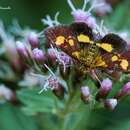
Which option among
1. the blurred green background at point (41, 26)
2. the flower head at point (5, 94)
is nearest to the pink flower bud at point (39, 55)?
the blurred green background at point (41, 26)

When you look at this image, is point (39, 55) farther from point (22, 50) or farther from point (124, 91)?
point (124, 91)

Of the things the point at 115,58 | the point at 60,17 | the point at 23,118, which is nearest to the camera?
the point at 115,58

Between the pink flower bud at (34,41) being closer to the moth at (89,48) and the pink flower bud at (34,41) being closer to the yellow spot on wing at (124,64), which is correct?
the moth at (89,48)

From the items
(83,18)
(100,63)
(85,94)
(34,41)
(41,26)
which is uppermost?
(41,26)

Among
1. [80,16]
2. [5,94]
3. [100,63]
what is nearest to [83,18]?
[80,16]

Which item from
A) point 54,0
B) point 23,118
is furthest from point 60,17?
point 23,118

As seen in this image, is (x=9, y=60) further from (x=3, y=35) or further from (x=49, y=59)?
(x=49, y=59)
